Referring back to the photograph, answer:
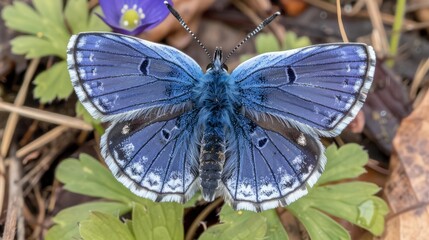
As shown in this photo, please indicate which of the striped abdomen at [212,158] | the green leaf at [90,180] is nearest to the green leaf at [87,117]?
the green leaf at [90,180]

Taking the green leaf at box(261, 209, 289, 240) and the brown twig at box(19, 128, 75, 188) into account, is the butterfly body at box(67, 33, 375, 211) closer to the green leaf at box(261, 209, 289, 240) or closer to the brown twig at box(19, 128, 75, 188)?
the green leaf at box(261, 209, 289, 240)

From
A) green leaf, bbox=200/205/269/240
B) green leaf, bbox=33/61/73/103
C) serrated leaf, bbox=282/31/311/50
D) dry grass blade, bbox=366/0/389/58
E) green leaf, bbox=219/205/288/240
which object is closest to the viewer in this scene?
green leaf, bbox=200/205/269/240

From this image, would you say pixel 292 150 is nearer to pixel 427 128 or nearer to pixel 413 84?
pixel 427 128

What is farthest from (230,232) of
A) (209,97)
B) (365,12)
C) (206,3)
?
(365,12)

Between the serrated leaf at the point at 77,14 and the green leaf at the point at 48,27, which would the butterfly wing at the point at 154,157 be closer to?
the green leaf at the point at 48,27

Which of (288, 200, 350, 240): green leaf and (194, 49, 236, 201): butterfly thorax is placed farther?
(288, 200, 350, 240): green leaf

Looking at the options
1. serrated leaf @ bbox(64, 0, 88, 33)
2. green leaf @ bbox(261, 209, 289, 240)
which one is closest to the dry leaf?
green leaf @ bbox(261, 209, 289, 240)
